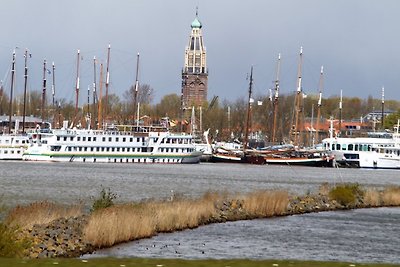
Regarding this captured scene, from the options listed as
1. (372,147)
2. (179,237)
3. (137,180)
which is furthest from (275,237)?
(372,147)

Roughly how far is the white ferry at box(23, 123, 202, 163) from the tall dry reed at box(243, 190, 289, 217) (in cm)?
9137

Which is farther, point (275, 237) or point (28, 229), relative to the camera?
point (275, 237)

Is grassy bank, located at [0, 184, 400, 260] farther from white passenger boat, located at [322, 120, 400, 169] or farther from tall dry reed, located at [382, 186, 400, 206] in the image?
white passenger boat, located at [322, 120, 400, 169]

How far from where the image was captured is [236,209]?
53219 mm

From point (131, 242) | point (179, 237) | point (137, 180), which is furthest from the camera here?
point (137, 180)

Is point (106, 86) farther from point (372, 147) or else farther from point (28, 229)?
point (28, 229)

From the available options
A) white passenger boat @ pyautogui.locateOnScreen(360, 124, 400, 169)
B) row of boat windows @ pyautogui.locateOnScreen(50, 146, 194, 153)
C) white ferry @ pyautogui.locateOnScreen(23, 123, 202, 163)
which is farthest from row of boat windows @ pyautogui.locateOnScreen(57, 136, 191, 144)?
white passenger boat @ pyautogui.locateOnScreen(360, 124, 400, 169)

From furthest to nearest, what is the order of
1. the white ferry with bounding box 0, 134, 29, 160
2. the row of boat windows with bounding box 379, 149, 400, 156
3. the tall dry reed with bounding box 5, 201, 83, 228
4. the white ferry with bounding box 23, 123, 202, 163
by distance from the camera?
the row of boat windows with bounding box 379, 149, 400, 156
the white ferry with bounding box 0, 134, 29, 160
the white ferry with bounding box 23, 123, 202, 163
the tall dry reed with bounding box 5, 201, 83, 228

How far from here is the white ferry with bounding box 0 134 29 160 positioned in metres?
150

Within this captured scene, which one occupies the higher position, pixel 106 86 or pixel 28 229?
pixel 106 86

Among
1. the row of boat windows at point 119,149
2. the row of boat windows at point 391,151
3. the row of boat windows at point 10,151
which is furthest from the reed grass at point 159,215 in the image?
the row of boat windows at point 391,151

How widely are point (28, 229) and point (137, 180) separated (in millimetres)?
61668

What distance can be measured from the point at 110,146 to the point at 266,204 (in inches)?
3813

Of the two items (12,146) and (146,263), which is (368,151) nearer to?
(12,146)
